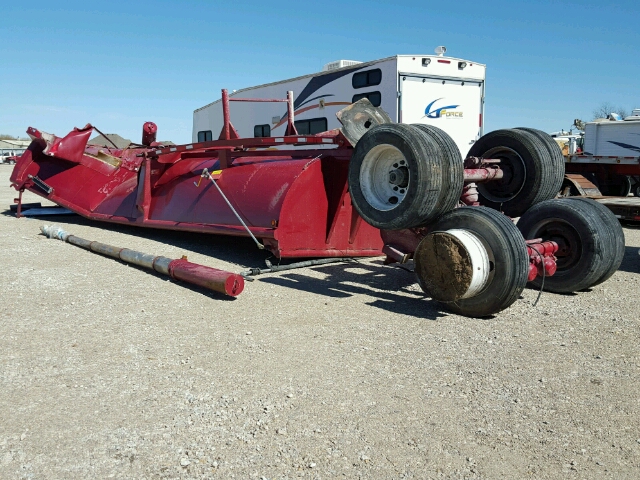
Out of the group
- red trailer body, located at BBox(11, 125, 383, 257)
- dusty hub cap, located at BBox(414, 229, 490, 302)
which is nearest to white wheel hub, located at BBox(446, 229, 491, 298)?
dusty hub cap, located at BBox(414, 229, 490, 302)

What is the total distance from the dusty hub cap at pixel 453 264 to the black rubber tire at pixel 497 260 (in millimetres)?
66

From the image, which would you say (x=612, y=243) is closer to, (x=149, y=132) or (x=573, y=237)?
(x=573, y=237)

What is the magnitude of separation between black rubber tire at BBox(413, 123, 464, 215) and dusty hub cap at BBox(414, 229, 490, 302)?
0.34 m

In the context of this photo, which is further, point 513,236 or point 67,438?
point 513,236

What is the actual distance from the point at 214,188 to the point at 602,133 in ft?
44.9

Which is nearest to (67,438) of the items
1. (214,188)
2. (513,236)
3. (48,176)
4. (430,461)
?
(430,461)

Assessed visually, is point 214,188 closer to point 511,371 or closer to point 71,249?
point 71,249

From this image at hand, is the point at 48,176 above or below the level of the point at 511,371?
above

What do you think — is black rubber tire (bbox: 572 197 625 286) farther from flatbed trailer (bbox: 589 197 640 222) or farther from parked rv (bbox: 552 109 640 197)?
parked rv (bbox: 552 109 640 197)

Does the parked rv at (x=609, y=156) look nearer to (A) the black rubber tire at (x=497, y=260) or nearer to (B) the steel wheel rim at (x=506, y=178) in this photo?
(B) the steel wheel rim at (x=506, y=178)

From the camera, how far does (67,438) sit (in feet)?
9.07

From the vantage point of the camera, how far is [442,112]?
1205 cm

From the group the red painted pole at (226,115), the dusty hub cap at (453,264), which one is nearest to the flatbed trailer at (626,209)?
the dusty hub cap at (453,264)

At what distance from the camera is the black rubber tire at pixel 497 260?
4.36m
